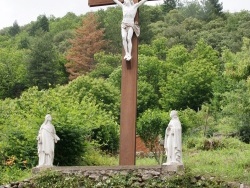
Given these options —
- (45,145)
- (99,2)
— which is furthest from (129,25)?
(45,145)

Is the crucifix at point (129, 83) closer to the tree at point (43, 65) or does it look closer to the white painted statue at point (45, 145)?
the white painted statue at point (45, 145)

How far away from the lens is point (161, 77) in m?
36.4

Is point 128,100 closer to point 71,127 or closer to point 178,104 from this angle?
point 71,127

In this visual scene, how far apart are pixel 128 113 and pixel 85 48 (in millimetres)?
36778

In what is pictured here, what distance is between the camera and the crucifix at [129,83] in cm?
1034

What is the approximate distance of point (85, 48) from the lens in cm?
4684

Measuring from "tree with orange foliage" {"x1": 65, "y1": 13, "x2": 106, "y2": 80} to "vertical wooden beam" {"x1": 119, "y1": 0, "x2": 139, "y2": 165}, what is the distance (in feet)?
112

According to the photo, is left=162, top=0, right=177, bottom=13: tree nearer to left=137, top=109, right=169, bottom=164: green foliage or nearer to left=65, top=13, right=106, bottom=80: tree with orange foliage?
left=65, top=13, right=106, bottom=80: tree with orange foliage

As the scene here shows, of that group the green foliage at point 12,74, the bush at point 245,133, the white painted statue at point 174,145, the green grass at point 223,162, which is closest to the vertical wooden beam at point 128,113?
the white painted statue at point 174,145

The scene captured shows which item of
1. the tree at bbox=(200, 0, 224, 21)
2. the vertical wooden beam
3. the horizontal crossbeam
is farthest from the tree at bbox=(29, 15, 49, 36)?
the vertical wooden beam

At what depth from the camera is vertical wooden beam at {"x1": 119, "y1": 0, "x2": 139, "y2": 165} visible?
10.3 meters

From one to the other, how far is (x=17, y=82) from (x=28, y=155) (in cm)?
3306

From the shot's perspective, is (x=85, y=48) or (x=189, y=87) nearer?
(x=189, y=87)

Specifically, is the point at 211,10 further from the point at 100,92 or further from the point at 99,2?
the point at 99,2
